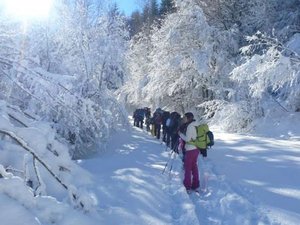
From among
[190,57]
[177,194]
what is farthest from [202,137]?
[190,57]

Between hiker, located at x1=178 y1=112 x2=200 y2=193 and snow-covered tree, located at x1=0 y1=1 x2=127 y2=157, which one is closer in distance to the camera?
hiker, located at x1=178 y1=112 x2=200 y2=193

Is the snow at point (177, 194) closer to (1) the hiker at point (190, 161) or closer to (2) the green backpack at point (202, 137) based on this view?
(1) the hiker at point (190, 161)

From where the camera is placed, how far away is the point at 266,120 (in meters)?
25.6

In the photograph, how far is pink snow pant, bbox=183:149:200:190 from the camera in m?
10.3

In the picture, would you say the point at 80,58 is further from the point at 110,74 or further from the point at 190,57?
the point at 190,57

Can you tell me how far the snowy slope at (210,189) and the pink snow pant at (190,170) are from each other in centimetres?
20

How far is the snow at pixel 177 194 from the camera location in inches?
193

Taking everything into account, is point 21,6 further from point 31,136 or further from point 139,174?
point 139,174

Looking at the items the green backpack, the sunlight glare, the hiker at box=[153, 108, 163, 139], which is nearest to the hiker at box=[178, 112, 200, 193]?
the green backpack

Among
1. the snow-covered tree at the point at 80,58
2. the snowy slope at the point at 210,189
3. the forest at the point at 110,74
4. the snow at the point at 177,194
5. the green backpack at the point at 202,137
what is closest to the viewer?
the forest at the point at 110,74

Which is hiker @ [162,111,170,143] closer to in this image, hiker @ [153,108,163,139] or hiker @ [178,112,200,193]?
hiker @ [153,108,163,139]

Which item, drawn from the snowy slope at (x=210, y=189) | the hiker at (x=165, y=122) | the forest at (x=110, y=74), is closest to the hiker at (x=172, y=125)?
the hiker at (x=165, y=122)

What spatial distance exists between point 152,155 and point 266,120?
37.4ft

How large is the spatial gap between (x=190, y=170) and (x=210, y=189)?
2.12ft
